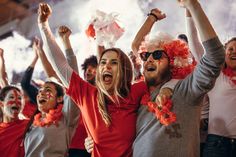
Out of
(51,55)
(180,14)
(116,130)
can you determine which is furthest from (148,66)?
(180,14)

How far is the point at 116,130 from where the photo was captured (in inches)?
74.1

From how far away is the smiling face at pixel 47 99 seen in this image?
2.59m

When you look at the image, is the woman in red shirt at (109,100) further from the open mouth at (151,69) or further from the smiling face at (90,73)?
the smiling face at (90,73)

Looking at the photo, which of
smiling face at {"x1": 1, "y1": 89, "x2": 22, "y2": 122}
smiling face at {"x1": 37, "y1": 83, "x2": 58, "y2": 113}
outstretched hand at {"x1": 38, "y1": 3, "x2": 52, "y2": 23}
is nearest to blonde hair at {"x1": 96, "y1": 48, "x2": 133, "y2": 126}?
outstretched hand at {"x1": 38, "y1": 3, "x2": 52, "y2": 23}

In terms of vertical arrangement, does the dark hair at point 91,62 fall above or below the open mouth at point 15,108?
above

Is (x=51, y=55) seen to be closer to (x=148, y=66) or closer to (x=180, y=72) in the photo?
(x=148, y=66)

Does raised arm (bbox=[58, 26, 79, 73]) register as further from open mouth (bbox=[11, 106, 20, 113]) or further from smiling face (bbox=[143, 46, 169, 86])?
open mouth (bbox=[11, 106, 20, 113])

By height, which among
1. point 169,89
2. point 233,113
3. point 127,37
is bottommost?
point 233,113

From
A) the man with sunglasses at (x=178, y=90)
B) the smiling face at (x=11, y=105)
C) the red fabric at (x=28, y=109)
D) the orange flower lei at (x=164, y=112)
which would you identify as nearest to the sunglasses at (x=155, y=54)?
the man with sunglasses at (x=178, y=90)

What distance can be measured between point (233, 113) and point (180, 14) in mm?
1691

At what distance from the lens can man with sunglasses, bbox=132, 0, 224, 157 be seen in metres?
1.69

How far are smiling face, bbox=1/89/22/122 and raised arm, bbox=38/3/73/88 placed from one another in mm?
938

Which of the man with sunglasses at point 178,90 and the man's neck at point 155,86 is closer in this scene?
the man with sunglasses at point 178,90

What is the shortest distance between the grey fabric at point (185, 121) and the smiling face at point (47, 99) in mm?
914
